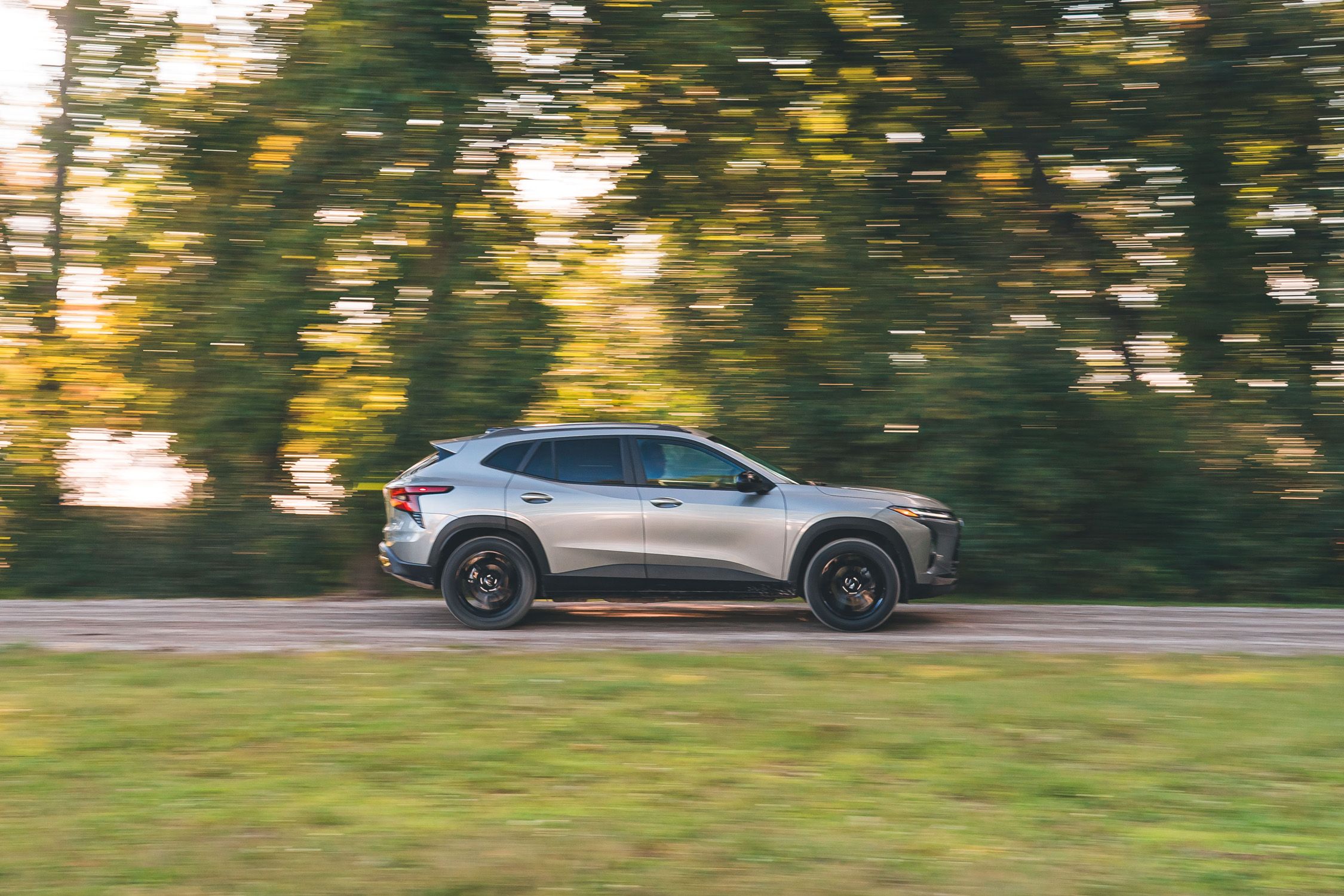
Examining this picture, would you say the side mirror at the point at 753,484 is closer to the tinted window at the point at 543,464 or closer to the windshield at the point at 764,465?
the windshield at the point at 764,465

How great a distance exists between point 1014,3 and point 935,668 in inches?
306

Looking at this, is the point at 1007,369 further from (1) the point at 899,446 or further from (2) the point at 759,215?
(2) the point at 759,215

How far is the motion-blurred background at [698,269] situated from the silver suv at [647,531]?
2.82 metres

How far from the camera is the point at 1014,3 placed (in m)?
12.8

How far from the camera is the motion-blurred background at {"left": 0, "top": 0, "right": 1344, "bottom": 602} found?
12.7 metres

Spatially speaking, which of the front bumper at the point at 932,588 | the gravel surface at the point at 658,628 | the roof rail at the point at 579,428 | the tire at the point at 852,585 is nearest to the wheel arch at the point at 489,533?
the gravel surface at the point at 658,628

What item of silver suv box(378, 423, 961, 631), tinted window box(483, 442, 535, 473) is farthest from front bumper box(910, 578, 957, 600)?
tinted window box(483, 442, 535, 473)

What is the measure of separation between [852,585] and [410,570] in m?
3.73

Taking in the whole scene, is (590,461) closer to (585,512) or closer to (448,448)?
(585,512)

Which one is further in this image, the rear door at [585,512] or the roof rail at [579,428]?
the roof rail at [579,428]

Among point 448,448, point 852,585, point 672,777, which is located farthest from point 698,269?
point 672,777

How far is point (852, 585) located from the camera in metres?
10.1

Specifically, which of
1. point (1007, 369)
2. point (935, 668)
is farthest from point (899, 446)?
point (935, 668)

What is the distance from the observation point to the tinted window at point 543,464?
1023 centimetres
